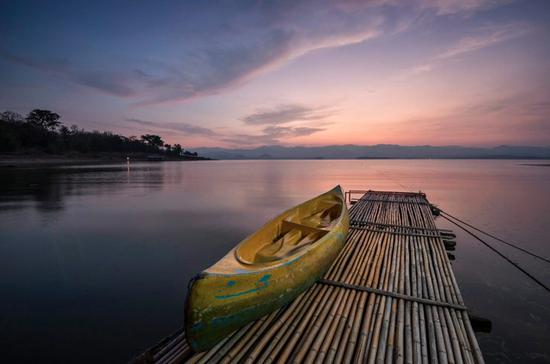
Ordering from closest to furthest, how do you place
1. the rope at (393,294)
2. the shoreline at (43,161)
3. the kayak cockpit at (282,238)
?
the rope at (393,294), the kayak cockpit at (282,238), the shoreline at (43,161)

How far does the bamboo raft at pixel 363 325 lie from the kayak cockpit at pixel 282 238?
0.96m

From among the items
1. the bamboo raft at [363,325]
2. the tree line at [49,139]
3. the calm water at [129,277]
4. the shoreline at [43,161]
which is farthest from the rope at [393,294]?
the tree line at [49,139]

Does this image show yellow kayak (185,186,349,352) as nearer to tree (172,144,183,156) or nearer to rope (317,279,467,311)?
rope (317,279,467,311)

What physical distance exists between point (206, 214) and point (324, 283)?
524 inches

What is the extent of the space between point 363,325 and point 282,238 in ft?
11.0

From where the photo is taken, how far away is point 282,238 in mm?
7246

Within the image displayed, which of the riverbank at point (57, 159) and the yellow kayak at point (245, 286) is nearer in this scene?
the yellow kayak at point (245, 286)

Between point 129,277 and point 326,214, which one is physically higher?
point 326,214

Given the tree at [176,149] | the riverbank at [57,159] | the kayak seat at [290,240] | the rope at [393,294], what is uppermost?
the tree at [176,149]

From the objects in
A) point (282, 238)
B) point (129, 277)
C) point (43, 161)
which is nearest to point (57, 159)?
point (43, 161)

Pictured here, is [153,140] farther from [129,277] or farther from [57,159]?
[129,277]

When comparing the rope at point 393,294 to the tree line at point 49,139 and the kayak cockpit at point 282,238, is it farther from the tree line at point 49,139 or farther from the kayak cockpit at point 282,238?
the tree line at point 49,139

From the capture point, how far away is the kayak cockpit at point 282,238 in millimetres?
5703

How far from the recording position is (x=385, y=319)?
174 inches
